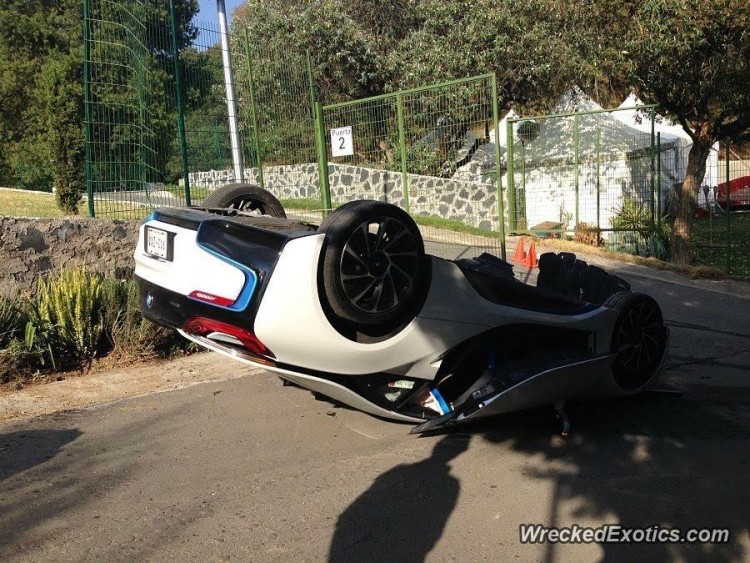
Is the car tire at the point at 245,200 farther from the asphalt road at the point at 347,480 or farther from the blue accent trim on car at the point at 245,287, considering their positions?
the asphalt road at the point at 347,480

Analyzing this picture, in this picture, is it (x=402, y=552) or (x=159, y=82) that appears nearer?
(x=402, y=552)

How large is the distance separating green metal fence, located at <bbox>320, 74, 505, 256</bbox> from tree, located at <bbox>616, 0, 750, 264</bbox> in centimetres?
314

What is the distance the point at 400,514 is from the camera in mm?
4148

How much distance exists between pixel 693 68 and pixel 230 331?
1105 cm

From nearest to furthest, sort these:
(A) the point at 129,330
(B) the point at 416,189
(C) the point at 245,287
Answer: (C) the point at 245,287 < (A) the point at 129,330 < (B) the point at 416,189

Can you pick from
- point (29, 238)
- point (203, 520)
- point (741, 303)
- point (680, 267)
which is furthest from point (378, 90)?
point (203, 520)

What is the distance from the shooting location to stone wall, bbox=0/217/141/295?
7359 millimetres

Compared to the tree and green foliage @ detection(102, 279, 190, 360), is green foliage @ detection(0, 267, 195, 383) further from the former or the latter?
the tree

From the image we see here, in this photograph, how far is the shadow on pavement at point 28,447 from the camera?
4.75 m

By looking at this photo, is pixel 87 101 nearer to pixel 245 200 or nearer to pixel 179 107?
pixel 179 107

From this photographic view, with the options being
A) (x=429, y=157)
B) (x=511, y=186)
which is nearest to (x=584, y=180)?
(x=511, y=186)

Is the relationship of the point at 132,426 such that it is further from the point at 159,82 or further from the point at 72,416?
the point at 159,82

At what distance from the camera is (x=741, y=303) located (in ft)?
33.0

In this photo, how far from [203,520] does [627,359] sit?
335 centimetres
